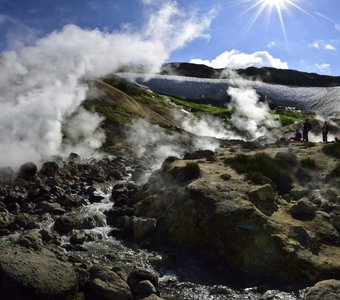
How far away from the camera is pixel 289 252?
44.5ft

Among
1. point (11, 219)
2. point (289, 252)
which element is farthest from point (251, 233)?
point (11, 219)

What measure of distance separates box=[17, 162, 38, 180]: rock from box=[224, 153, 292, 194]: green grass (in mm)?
11123

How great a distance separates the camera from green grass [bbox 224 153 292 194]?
19141 mm

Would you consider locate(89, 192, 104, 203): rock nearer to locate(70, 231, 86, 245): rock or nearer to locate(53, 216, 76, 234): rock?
locate(53, 216, 76, 234): rock

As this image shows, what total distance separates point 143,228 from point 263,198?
468 centimetres

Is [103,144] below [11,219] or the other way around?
the other way around

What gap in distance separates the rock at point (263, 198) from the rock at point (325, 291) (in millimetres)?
5177

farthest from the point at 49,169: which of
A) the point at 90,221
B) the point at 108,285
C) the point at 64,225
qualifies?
the point at 108,285

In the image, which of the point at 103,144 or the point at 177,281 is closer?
the point at 177,281

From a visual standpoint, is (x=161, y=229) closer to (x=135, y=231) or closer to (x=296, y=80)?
(x=135, y=231)

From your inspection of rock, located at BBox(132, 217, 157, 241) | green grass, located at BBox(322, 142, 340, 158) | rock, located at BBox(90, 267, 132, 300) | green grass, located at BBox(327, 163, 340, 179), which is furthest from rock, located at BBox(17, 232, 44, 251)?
green grass, located at BBox(322, 142, 340, 158)

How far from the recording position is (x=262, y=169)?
20859mm

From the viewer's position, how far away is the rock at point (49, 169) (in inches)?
1042

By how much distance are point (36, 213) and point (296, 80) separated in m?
122
